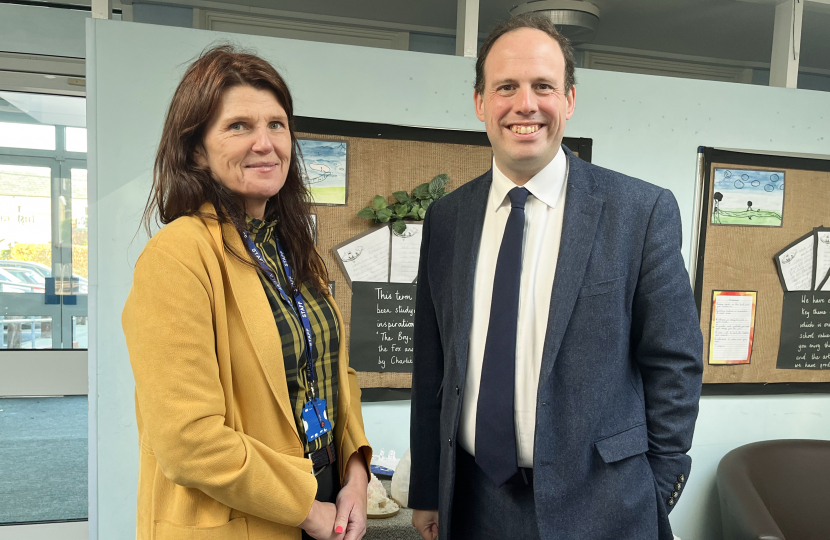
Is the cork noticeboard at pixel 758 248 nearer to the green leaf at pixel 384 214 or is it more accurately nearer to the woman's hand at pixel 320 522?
the green leaf at pixel 384 214

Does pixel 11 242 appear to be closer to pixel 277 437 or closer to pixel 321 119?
pixel 321 119

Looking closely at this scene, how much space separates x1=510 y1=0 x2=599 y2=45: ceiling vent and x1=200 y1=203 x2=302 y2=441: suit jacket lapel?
2.48 m

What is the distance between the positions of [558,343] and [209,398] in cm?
67

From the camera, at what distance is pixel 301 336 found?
1187 millimetres

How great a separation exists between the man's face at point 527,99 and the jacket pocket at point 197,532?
928mm

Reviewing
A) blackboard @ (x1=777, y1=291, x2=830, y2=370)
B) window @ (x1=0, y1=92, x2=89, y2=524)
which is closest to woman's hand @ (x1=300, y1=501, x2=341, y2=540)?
window @ (x1=0, y1=92, x2=89, y2=524)

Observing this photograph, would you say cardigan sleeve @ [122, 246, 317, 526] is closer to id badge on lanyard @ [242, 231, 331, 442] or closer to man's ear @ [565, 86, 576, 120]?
id badge on lanyard @ [242, 231, 331, 442]

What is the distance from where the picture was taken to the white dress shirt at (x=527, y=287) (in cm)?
121

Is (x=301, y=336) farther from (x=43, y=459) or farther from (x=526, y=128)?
(x=43, y=459)

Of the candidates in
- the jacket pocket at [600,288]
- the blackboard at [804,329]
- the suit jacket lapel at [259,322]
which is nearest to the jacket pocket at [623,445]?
the jacket pocket at [600,288]

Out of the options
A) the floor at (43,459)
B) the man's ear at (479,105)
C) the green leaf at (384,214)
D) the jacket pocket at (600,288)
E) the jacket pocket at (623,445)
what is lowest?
the floor at (43,459)

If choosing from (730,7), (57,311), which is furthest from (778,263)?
(57,311)

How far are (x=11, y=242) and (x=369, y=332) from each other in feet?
6.15

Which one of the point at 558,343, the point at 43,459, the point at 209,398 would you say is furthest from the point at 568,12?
the point at 43,459
